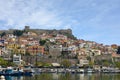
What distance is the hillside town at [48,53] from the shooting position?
71.9m

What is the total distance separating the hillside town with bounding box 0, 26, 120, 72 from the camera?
236 feet

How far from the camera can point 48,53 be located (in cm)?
8100

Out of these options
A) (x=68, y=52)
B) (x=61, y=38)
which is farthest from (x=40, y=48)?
(x=61, y=38)

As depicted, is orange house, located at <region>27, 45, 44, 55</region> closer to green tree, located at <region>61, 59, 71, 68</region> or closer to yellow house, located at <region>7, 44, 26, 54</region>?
yellow house, located at <region>7, 44, 26, 54</region>

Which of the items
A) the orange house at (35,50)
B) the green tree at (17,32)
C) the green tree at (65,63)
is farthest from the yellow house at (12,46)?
the green tree at (17,32)

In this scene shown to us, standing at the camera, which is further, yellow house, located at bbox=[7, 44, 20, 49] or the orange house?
yellow house, located at bbox=[7, 44, 20, 49]

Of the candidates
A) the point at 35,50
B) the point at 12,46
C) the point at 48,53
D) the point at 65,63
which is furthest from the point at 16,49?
the point at 65,63

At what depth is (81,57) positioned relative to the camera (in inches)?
3127

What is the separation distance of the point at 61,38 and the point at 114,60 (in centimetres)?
2023

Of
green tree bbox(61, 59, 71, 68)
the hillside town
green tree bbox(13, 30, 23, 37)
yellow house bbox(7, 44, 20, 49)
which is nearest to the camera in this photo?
the hillside town

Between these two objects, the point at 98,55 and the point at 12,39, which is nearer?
the point at 98,55

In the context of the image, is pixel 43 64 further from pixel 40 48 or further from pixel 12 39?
pixel 12 39

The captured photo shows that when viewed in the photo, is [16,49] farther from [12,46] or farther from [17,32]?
[17,32]

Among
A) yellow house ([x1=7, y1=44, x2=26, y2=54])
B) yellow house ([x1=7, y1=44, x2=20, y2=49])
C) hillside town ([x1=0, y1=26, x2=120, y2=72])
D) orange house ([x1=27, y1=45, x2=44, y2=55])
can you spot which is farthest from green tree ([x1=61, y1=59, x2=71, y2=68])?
yellow house ([x1=7, y1=44, x2=20, y2=49])
